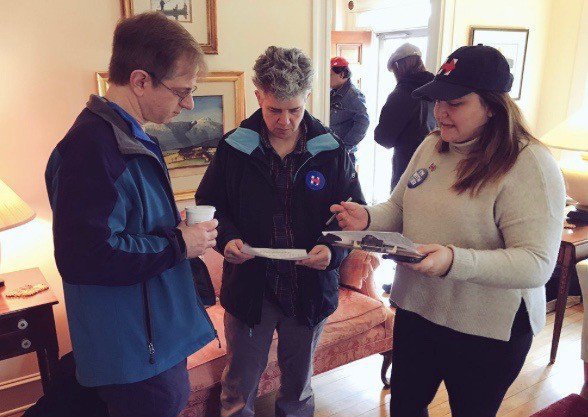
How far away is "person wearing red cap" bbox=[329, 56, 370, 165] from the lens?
3.70m

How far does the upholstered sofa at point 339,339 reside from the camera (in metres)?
1.87

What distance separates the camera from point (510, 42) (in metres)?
3.82

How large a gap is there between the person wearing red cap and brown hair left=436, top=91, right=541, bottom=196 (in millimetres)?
2426

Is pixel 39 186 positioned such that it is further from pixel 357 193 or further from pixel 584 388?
pixel 584 388

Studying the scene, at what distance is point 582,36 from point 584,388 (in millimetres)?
2798

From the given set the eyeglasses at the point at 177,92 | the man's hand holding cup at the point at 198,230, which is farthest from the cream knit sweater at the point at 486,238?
the eyeglasses at the point at 177,92

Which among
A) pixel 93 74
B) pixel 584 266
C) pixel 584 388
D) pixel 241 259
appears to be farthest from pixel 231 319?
pixel 584 388

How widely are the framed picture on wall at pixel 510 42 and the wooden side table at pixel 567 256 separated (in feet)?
5.31

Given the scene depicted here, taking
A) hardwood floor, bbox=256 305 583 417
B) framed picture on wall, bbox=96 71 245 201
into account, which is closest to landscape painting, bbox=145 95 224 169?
framed picture on wall, bbox=96 71 245 201

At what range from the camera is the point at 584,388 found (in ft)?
7.89

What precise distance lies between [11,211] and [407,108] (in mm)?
2274

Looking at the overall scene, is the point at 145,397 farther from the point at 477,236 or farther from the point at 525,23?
the point at 525,23

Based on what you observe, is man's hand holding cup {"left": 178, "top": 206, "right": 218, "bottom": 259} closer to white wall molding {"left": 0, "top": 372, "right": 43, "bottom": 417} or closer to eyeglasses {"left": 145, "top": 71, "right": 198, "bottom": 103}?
eyeglasses {"left": 145, "top": 71, "right": 198, "bottom": 103}

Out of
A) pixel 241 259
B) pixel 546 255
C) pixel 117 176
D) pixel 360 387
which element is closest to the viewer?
pixel 117 176
